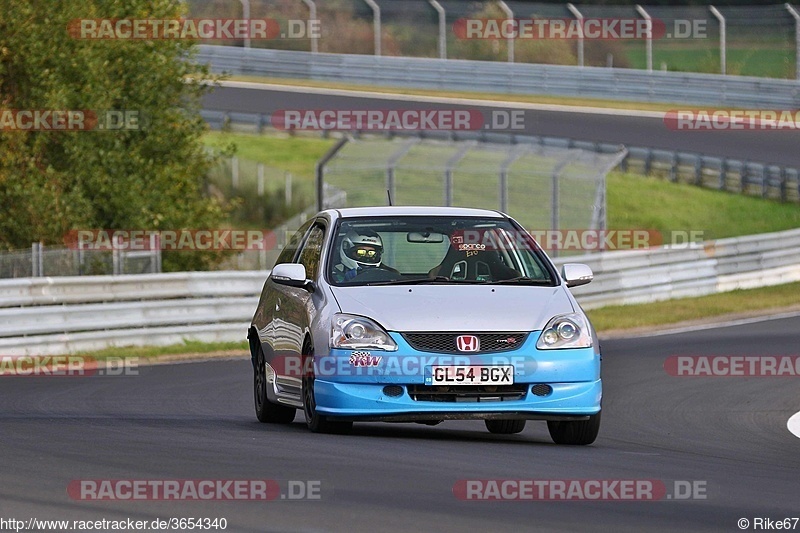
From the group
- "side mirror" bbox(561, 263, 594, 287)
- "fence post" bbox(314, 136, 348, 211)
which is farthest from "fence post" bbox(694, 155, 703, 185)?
"side mirror" bbox(561, 263, 594, 287)

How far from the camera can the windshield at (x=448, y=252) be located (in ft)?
33.9

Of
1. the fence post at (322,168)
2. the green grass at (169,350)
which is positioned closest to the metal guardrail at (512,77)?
the fence post at (322,168)

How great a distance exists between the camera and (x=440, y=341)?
31.2 feet

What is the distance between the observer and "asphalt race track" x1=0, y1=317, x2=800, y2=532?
22.7 ft

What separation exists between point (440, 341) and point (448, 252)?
1184 mm

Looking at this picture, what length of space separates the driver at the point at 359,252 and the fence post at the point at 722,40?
28.4 meters

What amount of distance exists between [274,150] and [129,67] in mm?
15538

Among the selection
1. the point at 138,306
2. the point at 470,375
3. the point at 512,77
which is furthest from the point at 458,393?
the point at 512,77

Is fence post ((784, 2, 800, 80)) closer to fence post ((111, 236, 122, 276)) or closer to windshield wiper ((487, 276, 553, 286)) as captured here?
fence post ((111, 236, 122, 276))

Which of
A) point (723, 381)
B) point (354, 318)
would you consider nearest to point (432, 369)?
point (354, 318)

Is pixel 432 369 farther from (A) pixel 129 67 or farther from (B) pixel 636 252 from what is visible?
(A) pixel 129 67

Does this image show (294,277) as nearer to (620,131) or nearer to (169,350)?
(169,350)

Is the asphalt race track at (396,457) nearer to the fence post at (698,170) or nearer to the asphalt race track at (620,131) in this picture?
the fence post at (698,170)

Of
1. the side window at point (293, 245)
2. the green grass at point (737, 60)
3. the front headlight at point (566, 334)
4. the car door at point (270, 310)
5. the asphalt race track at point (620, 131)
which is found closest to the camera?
the front headlight at point (566, 334)
